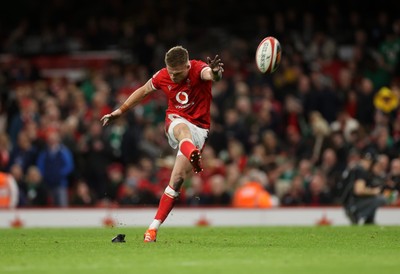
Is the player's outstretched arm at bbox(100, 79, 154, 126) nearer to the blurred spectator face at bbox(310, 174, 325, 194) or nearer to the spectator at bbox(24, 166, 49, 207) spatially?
the blurred spectator face at bbox(310, 174, 325, 194)

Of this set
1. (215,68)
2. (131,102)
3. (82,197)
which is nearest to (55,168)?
(82,197)

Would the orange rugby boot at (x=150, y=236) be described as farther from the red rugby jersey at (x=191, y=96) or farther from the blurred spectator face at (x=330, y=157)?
the blurred spectator face at (x=330, y=157)

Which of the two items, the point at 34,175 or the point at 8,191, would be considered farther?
the point at 34,175

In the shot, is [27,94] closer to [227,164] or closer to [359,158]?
[227,164]

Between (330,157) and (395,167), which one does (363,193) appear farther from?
(330,157)

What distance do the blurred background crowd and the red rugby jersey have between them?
6.77 m

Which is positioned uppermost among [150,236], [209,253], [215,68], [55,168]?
[215,68]

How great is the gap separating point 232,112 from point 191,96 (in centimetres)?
1029

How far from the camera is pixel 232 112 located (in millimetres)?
23969

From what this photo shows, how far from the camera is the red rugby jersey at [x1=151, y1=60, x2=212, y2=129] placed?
1364 centimetres

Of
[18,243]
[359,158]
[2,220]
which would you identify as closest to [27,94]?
[2,220]

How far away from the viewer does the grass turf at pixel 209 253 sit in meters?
10.3

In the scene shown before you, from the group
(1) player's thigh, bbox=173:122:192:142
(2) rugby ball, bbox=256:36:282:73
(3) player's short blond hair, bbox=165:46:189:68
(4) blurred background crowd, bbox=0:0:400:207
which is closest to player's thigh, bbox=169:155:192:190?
(1) player's thigh, bbox=173:122:192:142

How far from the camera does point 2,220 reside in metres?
21.9
